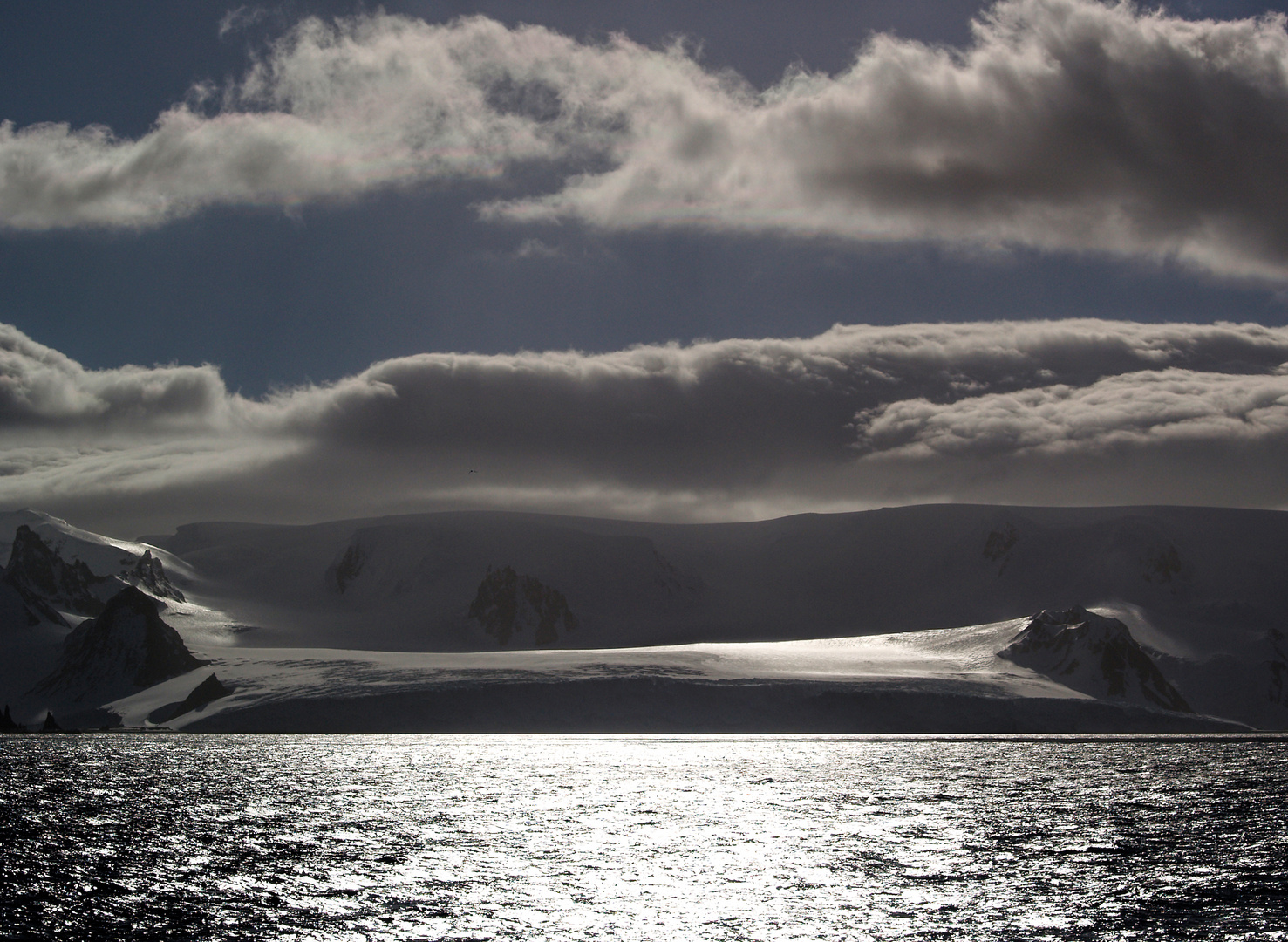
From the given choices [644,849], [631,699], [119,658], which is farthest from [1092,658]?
[119,658]

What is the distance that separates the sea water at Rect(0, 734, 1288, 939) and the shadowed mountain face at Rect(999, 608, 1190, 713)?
5342 centimetres

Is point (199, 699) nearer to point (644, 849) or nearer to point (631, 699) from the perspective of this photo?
point (631, 699)

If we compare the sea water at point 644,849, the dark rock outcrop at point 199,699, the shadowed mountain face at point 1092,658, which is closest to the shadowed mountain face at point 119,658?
the dark rock outcrop at point 199,699

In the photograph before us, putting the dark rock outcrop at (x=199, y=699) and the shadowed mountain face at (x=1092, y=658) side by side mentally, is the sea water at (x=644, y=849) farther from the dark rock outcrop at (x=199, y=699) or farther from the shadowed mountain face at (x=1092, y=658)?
the shadowed mountain face at (x=1092, y=658)

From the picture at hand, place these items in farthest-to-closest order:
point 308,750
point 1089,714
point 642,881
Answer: point 1089,714 → point 308,750 → point 642,881

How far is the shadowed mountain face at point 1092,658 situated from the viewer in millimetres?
146500

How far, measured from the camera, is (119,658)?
504ft

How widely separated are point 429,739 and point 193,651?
55.0 meters

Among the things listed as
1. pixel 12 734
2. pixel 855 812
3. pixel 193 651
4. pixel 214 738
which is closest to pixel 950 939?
pixel 855 812

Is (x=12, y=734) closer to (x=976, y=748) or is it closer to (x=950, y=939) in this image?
(x=976, y=748)

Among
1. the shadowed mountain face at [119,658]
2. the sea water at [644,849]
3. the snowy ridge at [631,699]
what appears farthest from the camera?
the shadowed mountain face at [119,658]

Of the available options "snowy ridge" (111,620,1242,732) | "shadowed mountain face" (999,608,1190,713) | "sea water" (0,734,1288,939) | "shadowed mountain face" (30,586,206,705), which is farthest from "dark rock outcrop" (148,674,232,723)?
"shadowed mountain face" (999,608,1190,713)

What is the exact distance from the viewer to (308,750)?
10306 cm

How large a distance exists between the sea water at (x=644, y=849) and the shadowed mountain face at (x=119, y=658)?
193 ft
